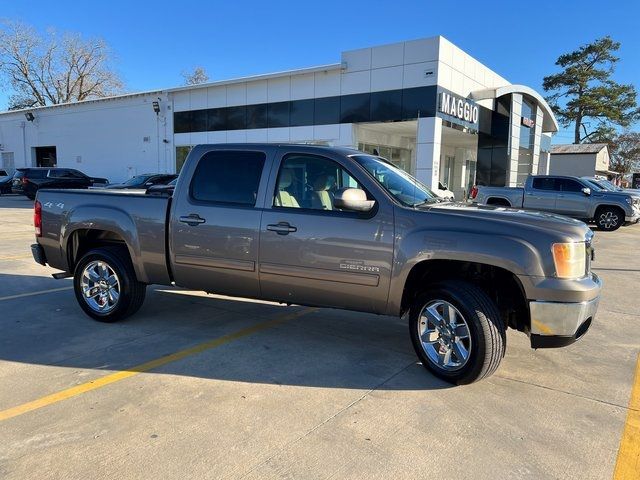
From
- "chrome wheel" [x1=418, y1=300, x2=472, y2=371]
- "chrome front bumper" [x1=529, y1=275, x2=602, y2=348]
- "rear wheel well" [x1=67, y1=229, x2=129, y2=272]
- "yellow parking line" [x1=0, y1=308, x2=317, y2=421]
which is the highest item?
"rear wheel well" [x1=67, y1=229, x2=129, y2=272]

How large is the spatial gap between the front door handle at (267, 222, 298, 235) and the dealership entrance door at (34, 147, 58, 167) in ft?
122

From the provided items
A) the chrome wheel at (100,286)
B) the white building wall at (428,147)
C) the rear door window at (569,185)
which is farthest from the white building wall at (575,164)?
the chrome wheel at (100,286)

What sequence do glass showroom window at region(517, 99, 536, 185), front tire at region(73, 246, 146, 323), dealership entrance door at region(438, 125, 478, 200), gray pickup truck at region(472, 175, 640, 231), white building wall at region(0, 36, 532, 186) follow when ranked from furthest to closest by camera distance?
1. dealership entrance door at region(438, 125, 478, 200)
2. glass showroom window at region(517, 99, 536, 185)
3. white building wall at region(0, 36, 532, 186)
4. gray pickup truck at region(472, 175, 640, 231)
5. front tire at region(73, 246, 146, 323)

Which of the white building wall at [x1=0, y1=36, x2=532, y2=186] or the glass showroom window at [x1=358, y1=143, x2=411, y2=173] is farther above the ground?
the white building wall at [x1=0, y1=36, x2=532, y2=186]

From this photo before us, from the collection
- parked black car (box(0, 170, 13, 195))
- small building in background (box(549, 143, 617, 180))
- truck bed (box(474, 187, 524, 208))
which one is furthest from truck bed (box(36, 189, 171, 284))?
small building in background (box(549, 143, 617, 180))

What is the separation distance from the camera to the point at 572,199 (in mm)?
17141

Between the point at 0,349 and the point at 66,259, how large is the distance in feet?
4.34

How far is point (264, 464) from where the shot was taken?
9.25 feet

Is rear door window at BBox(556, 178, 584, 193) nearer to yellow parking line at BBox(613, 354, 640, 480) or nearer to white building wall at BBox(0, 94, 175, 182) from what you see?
yellow parking line at BBox(613, 354, 640, 480)

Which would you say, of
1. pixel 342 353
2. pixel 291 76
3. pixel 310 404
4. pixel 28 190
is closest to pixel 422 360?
pixel 342 353

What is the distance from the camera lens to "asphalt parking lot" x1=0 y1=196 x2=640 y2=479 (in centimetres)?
286

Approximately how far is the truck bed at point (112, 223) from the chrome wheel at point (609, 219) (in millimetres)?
16354

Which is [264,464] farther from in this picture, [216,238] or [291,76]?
[291,76]

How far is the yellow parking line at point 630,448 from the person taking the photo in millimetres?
2816
